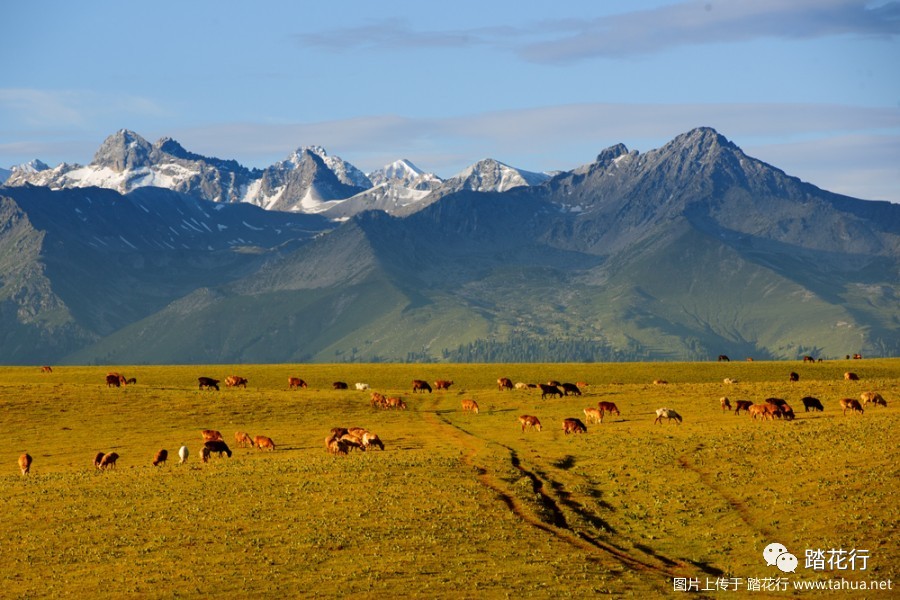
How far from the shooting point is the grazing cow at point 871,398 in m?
86.8

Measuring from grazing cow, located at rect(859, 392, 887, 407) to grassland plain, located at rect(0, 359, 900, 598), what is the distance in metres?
2.47

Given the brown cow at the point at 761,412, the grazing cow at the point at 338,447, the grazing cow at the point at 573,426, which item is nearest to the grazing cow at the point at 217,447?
the grazing cow at the point at 338,447

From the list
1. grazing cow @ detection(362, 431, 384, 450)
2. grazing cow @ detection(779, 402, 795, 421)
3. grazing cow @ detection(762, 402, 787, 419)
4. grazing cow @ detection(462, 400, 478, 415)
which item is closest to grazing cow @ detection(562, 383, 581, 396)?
grazing cow @ detection(462, 400, 478, 415)

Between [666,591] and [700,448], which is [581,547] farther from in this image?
[700,448]

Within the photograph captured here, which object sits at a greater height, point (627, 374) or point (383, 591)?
point (627, 374)

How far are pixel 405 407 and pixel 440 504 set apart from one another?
150ft

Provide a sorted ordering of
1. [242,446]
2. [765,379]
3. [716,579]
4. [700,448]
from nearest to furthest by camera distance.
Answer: [716,579], [700,448], [242,446], [765,379]

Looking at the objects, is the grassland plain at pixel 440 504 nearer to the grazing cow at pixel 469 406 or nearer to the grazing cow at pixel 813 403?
the grazing cow at pixel 813 403

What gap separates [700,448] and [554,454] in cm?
867

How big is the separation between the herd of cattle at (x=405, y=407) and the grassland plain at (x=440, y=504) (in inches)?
43.4

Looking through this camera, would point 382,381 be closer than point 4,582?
No

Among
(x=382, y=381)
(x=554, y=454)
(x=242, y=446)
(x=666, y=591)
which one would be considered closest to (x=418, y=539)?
(x=666, y=591)

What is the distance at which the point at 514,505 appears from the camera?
5112cm

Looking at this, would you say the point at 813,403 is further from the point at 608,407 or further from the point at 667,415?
the point at 608,407
